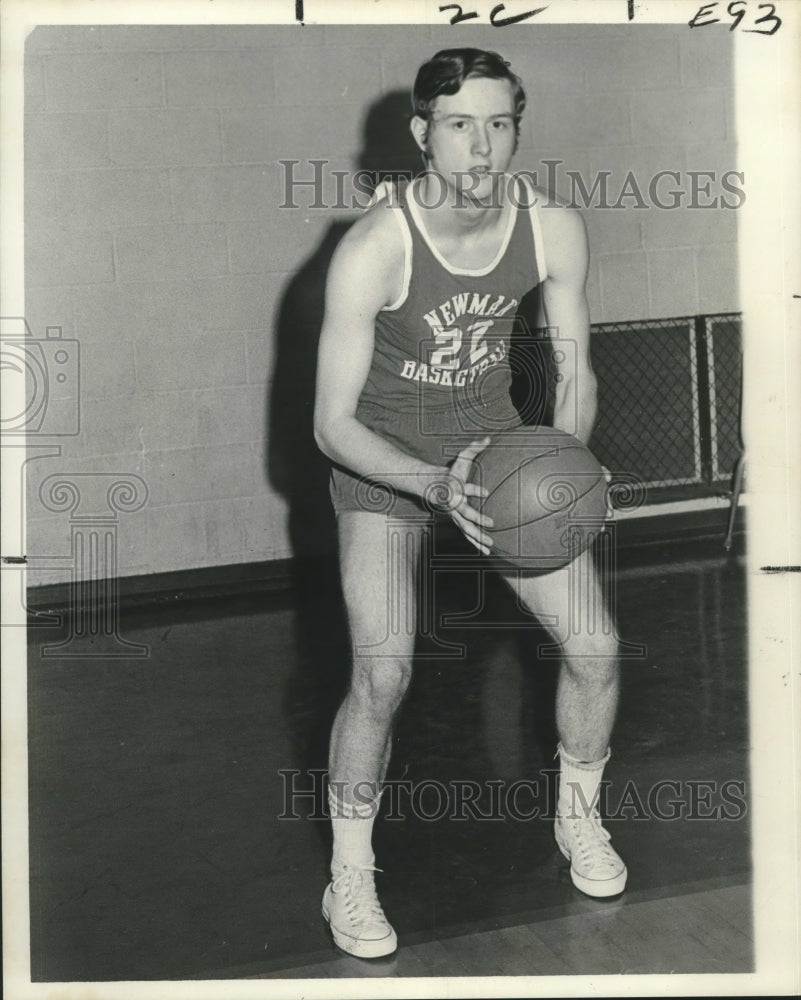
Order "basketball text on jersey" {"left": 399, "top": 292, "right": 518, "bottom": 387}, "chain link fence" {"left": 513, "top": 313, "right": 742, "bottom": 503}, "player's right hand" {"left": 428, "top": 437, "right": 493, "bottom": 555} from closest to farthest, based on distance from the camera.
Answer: "player's right hand" {"left": 428, "top": 437, "right": 493, "bottom": 555}
"basketball text on jersey" {"left": 399, "top": 292, "right": 518, "bottom": 387}
"chain link fence" {"left": 513, "top": 313, "right": 742, "bottom": 503}

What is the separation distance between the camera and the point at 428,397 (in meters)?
2.60

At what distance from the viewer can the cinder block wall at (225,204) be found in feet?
15.1

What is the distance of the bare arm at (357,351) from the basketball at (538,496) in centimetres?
4

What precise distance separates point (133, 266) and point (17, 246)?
6.82ft

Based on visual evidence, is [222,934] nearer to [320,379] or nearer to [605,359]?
[320,379]

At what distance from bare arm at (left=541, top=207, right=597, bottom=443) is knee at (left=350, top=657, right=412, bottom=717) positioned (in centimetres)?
63

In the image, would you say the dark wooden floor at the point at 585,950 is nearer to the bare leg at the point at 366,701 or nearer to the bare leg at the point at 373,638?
the bare leg at the point at 366,701

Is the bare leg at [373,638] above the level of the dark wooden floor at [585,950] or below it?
above

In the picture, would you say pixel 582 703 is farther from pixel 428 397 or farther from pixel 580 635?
pixel 428 397

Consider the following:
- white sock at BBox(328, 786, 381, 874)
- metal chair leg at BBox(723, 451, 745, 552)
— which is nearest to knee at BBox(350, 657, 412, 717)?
white sock at BBox(328, 786, 381, 874)

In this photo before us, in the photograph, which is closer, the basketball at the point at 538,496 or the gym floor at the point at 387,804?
the basketball at the point at 538,496

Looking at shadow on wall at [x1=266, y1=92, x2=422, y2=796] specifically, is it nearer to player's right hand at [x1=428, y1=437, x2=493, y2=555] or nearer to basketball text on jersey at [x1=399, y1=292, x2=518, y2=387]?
basketball text on jersey at [x1=399, y1=292, x2=518, y2=387]

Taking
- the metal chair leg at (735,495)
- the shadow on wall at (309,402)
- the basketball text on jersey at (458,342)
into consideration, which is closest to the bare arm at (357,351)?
the basketball text on jersey at (458,342)

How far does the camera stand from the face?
8.07ft
